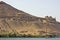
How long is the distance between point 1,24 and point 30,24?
27397 mm

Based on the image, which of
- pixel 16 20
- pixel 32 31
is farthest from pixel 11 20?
pixel 32 31

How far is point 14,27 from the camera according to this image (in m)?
190

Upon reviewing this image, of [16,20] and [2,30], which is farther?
[16,20]

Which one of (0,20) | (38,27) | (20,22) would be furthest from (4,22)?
(38,27)

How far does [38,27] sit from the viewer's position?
19975cm

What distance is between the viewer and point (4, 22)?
18588 centimetres

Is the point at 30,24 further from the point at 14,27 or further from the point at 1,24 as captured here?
the point at 1,24

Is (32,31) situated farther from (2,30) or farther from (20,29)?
(2,30)

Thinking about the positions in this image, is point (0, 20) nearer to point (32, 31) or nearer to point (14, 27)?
point (14, 27)

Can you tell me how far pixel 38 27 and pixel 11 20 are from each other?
76.7 feet

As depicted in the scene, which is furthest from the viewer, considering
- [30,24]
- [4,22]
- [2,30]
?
[30,24]

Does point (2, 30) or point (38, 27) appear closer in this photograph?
point (2, 30)

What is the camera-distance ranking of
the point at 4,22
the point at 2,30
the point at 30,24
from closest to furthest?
1. the point at 2,30
2. the point at 4,22
3. the point at 30,24

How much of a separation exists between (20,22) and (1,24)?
68.1 feet
